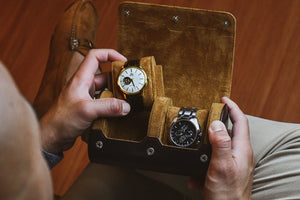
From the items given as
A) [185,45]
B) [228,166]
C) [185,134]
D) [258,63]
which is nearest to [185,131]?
[185,134]

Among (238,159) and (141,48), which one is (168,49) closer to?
(141,48)

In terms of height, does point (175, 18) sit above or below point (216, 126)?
above

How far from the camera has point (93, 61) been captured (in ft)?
2.91

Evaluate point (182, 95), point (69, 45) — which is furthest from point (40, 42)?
point (182, 95)

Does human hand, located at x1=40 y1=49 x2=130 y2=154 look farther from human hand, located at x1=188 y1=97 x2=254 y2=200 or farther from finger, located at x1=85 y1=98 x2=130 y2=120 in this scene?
human hand, located at x1=188 y1=97 x2=254 y2=200

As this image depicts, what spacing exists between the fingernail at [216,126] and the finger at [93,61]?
1.11ft

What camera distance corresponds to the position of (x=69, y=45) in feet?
3.98

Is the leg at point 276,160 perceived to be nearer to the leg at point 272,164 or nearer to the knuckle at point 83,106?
the leg at point 272,164

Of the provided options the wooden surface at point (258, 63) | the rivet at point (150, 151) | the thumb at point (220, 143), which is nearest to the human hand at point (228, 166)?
the thumb at point (220, 143)

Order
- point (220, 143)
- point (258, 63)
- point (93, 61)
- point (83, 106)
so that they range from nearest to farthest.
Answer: point (220, 143), point (83, 106), point (93, 61), point (258, 63)

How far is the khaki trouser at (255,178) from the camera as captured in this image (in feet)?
2.59

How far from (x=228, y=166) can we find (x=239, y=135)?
112mm

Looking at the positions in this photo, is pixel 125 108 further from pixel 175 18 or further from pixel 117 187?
pixel 175 18

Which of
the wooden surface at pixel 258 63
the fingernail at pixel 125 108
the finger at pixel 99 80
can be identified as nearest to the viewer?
the fingernail at pixel 125 108
